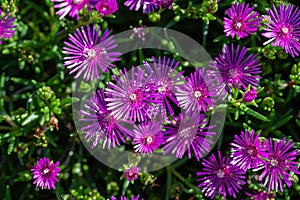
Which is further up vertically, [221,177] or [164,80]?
[164,80]

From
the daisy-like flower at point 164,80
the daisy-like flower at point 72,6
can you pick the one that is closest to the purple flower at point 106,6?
the daisy-like flower at point 72,6

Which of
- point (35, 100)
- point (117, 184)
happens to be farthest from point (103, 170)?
point (35, 100)

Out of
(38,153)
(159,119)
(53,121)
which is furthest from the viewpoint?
(38,153)

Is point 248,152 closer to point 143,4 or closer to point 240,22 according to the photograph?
point 240,22

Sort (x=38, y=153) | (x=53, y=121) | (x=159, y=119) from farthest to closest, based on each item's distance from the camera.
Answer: (x=38, y=153), (x=53, y=121), (x=159, y=119)

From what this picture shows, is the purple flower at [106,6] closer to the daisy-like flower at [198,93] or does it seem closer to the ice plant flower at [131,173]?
the daisy-like flower at [198,93]

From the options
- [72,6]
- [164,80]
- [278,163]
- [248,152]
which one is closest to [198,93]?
[164,80]

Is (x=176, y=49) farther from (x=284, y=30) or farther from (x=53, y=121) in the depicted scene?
(x=53, y=121)
